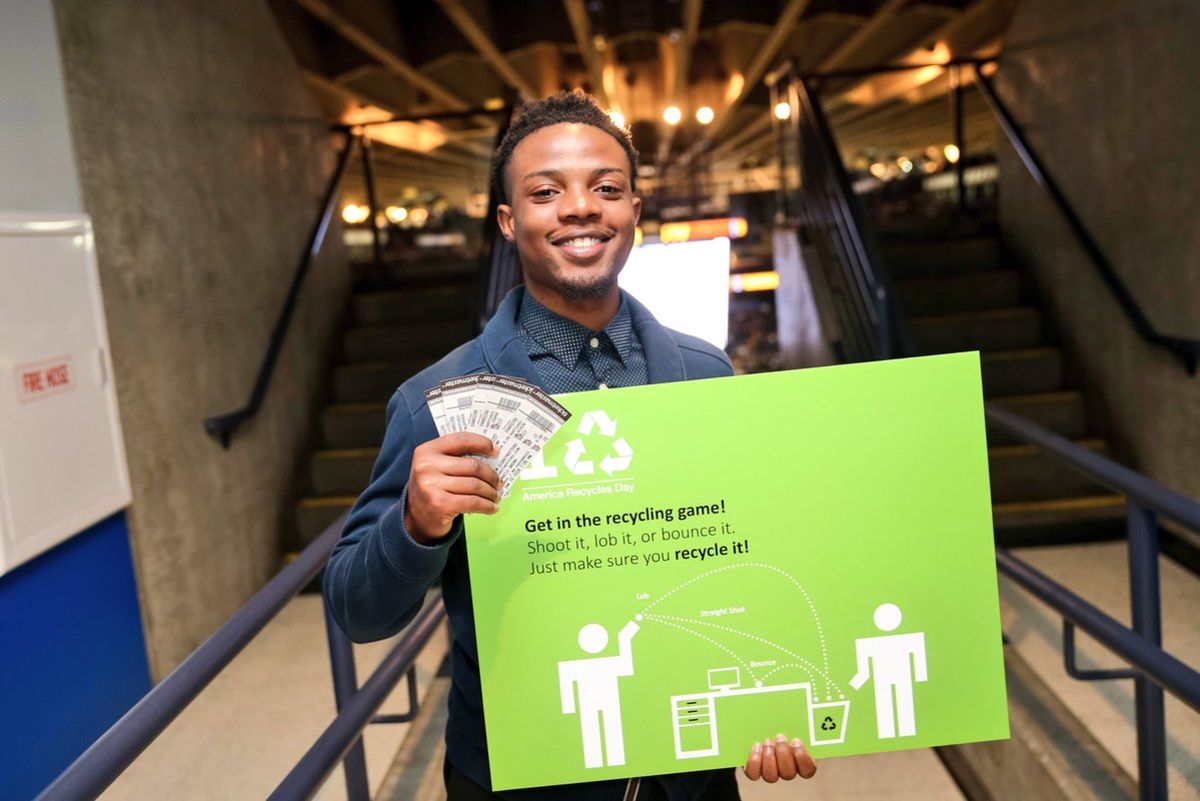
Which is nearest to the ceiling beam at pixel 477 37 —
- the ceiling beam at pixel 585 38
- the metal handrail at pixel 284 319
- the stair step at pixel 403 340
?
the ceiling beam at pixel 585 38

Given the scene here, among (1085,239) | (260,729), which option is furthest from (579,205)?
(1085,239)

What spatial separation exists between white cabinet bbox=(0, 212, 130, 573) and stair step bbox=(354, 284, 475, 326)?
9.55 ft

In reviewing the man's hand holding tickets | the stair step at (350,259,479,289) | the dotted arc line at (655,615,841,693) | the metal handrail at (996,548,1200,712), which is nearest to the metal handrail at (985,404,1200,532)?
the metal handrail at (996,548,1200,712)

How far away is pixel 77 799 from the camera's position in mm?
1134

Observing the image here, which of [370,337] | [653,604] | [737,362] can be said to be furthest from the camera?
[737,362]

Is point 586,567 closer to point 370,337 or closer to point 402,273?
point 370,337

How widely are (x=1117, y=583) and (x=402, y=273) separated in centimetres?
521

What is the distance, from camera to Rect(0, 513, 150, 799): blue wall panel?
9.52 ft

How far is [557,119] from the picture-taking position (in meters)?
1.29

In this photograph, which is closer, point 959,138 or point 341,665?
point 341,665

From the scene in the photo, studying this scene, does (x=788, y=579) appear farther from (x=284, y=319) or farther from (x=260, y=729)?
(x=284, y=319)

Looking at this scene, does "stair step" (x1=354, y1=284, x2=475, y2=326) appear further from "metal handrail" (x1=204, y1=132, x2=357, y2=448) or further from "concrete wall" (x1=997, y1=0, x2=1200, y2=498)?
"concrete wall" (x1=997, y1=0, x2=1200, y2=498)

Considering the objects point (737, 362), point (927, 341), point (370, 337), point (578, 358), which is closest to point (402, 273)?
point (370, 337)

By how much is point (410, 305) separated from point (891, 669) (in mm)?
5442
